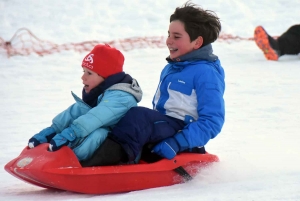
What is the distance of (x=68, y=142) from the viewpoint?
3.22 metres

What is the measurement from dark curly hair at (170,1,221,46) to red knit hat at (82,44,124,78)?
456 mm

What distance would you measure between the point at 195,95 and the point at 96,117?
0.63 m

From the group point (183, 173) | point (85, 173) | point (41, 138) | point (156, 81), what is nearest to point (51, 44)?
point (156, 81)

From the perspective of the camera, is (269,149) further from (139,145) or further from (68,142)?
(68,142)

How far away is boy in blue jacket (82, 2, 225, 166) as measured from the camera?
10.8 ft

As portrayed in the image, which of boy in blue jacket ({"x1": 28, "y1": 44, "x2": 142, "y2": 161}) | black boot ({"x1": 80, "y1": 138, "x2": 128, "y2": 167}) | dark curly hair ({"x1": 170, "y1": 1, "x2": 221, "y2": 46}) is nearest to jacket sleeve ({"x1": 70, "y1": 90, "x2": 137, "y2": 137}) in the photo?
boy in blue jacket ({"x1": 28, "y1": 44, "x2": 142, "y2": 161})

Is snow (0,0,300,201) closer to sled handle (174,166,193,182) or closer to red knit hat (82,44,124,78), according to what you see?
sled handle (174,166,193,182)

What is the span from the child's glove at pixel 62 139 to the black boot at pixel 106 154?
0.14 meters

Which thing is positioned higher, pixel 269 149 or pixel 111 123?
pixel 111 123

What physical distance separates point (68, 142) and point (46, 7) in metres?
7.71

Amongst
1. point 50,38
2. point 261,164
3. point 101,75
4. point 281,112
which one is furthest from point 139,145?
point 50,38

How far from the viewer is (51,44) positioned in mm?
9023

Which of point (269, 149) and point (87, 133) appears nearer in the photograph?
point (87, 133)

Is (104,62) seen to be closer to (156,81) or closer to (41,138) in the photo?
(41,138)
